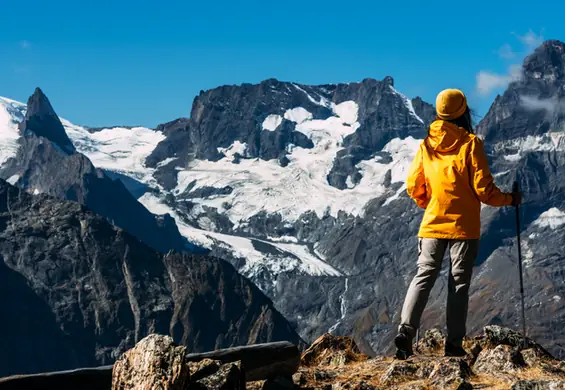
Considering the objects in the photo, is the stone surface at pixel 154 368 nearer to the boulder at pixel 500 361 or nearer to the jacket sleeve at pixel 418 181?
the boulder at pixel 500 361

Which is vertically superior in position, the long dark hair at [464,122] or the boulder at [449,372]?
the long dark hair at [464,122]

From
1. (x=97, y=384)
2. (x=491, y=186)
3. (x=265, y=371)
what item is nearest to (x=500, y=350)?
(x=491, y=186)

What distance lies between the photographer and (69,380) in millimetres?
15156

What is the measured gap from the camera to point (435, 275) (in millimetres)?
19719

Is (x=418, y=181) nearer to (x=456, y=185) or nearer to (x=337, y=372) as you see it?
(x=456, y=185)

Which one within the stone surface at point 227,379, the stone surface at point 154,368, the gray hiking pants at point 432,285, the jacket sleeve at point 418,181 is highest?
the jacket sleeve at point 418,181

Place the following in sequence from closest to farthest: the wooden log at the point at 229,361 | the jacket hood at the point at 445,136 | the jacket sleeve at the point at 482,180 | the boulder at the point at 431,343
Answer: the wooden log at the point at 229,361, the jacket sleeve at the point at 482,180, the jacket hood at the point at 445,136, the boulder at the point at 431,343

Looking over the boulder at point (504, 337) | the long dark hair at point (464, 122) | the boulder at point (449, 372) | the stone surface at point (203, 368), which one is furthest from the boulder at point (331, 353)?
the stone surface at point (203, 368)

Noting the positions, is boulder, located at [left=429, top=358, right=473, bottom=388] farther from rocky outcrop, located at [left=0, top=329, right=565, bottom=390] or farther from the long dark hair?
the long dark hair

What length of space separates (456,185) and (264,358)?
4958mm

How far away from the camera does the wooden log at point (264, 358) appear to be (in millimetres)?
17062

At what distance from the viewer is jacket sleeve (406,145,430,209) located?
790 inches

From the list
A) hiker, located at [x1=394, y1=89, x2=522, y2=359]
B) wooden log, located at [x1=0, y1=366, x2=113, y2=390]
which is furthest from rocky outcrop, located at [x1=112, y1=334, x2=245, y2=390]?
hiker, located at [x1=394, y1=89, x2=522, y2=359]

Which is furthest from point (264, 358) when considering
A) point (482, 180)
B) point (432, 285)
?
point (482, 180)
